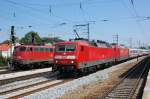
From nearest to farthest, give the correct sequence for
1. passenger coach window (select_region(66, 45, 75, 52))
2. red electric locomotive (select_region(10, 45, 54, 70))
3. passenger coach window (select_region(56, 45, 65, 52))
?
1. passenger coach window (select_region(66, 45, 75, 52))
2. passenger coach window (select_region(56, 45, 65, 52))
3. red electric locomotive (select_region(10, 45, 54, 70))

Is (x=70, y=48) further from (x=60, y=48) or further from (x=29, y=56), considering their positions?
(x=29, y=56)

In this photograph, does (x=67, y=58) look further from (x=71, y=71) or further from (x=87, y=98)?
(x=87, y=98)

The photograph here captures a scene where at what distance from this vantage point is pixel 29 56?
→ 3681 cm

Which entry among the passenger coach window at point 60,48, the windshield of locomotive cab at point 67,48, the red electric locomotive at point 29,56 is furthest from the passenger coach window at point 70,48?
the red electric locomotive at point 29,56

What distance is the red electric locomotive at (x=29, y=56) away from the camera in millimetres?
36094

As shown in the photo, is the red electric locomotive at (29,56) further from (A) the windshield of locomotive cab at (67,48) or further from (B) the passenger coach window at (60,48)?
(A) the windshield of locomotive cab at (67,48)

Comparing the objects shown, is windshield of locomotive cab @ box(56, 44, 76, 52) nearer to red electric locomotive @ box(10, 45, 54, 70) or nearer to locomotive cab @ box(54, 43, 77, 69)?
locomotive cab @ box(54, 43, 77, 69)

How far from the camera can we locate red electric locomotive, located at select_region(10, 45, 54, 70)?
36.1m

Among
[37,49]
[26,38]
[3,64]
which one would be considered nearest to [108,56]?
[37,49]

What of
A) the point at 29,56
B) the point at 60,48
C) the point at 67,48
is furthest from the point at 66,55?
the point at 29,56

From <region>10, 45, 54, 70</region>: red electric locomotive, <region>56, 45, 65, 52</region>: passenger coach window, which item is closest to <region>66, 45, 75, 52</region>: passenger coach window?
<region>56, 45, 65, 52</region>: passenger coach window

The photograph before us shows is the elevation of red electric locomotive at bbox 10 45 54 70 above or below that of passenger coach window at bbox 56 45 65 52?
below

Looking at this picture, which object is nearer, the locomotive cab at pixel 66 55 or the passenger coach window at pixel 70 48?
the locomotive cab at pixel 66 55

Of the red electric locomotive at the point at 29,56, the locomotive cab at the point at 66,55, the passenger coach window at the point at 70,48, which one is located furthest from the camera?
the red electric locomotive at the point at 29,56
